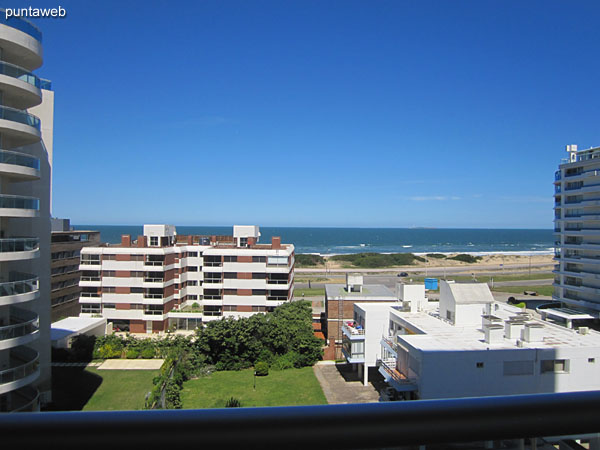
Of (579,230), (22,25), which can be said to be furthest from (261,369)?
(579,230)

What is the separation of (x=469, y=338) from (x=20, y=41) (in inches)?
544

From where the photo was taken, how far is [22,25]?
10.5 meters

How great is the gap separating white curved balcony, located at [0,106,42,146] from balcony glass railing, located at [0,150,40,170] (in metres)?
0.49

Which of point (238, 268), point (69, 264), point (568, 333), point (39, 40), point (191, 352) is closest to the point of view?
point (39, 40)

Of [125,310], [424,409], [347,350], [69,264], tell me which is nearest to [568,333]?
[347,350]

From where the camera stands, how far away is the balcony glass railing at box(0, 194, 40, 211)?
33.2 ft

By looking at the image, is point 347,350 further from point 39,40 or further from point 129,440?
point 129,440

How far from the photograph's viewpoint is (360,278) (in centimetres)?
2223

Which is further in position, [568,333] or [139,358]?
[139,358]

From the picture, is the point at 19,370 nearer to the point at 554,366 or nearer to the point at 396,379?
→ the point at 396,379

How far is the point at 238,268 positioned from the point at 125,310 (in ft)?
21.3

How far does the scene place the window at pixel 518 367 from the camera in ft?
37.3

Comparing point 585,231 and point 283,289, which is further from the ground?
point 585,231

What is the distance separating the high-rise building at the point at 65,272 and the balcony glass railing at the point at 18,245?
46.4 ft
